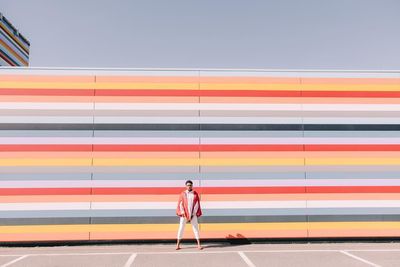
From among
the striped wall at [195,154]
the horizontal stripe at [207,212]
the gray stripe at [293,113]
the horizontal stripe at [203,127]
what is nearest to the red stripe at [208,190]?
the striped wall at [195,154]

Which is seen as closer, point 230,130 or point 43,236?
point 43,236

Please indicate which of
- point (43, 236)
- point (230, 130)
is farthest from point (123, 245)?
point (230, 130)

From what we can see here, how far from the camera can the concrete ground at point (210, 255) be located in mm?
6855

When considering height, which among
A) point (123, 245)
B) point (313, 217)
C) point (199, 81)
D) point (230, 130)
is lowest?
point (123, 245)

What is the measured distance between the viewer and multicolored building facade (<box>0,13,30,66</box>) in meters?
24.5

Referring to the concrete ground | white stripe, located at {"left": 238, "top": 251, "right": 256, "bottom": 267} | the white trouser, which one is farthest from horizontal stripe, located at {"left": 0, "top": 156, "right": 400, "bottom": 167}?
white stripe, located at {"left": 238, "top": 251, "right": 256, "bottom": 267}

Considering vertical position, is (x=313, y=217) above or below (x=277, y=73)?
below

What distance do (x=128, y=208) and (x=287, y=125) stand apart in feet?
16.1

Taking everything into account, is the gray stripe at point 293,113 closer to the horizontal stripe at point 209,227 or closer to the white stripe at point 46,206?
the horizontal stripe at point 209,227

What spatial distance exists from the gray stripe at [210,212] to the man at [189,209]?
2.32ft

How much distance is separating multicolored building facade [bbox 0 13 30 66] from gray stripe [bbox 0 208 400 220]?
1923 cm

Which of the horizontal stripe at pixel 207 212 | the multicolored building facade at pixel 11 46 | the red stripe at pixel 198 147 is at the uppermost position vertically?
the multicolored building facade at pixel 11 46

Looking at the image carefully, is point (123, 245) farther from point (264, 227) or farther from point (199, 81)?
point (199, 81)

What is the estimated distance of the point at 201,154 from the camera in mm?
9281
